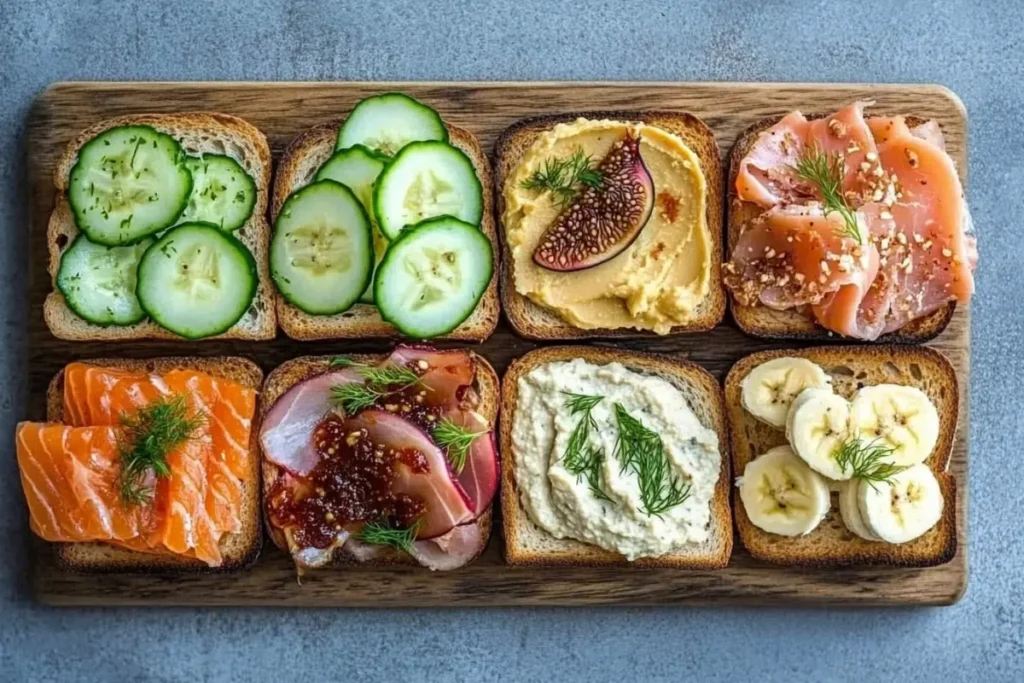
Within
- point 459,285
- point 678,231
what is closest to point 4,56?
point 459,285

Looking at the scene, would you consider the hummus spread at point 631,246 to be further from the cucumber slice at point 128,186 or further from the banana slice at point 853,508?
the cucumber slice at point 128,186

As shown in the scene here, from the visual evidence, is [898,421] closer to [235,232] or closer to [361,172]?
[361,172]

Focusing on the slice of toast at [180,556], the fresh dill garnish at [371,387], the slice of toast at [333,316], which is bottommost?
the slice of toast at [180,556]

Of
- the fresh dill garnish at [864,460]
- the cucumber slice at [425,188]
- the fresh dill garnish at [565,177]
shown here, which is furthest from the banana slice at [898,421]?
the cucumber slice at [425,188]

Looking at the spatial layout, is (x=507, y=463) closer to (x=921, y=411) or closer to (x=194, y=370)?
(x=194, y=370)

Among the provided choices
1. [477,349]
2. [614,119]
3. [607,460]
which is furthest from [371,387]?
[614,119]
